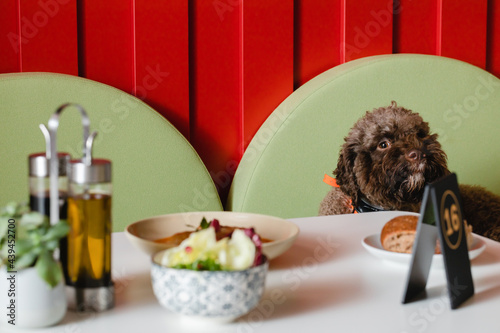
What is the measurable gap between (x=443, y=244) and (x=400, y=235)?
15cm

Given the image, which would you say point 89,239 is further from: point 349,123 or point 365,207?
point 349,123

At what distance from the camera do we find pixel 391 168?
5.61ft

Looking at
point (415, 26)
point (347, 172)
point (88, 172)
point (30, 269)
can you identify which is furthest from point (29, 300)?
point (415, 26)

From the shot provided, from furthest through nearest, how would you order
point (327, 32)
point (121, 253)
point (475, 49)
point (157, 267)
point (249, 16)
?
point (475, 49), point (327, 32), point (249, 16), point (121, 253), point (157, 267)

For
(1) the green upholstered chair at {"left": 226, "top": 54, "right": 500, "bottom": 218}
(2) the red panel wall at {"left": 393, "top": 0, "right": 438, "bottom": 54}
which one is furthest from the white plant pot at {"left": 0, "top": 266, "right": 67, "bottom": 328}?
(2) the red panel wall at {"left": 393, "top": 0, "right": 438, "bottom": 54}

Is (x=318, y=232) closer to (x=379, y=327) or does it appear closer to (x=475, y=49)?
(x=379, y=327)

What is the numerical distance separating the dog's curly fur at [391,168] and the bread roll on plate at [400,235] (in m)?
0.79

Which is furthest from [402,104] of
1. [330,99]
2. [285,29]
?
[285,29]

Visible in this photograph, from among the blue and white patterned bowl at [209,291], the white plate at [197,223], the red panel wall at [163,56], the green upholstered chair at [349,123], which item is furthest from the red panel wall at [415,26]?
the blue and white patterned bowl at [209,291]

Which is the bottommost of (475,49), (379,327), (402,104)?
(379,327)

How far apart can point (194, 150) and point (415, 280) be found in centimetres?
114

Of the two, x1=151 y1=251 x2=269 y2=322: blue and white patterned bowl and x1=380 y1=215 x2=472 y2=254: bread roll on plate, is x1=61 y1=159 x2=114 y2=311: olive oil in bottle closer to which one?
x1=151 y1=251 x2=269 y2=322: blue and white patterned bowl

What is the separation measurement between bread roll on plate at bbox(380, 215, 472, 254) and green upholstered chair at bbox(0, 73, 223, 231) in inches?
37.7

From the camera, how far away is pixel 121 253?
0.96 meters
